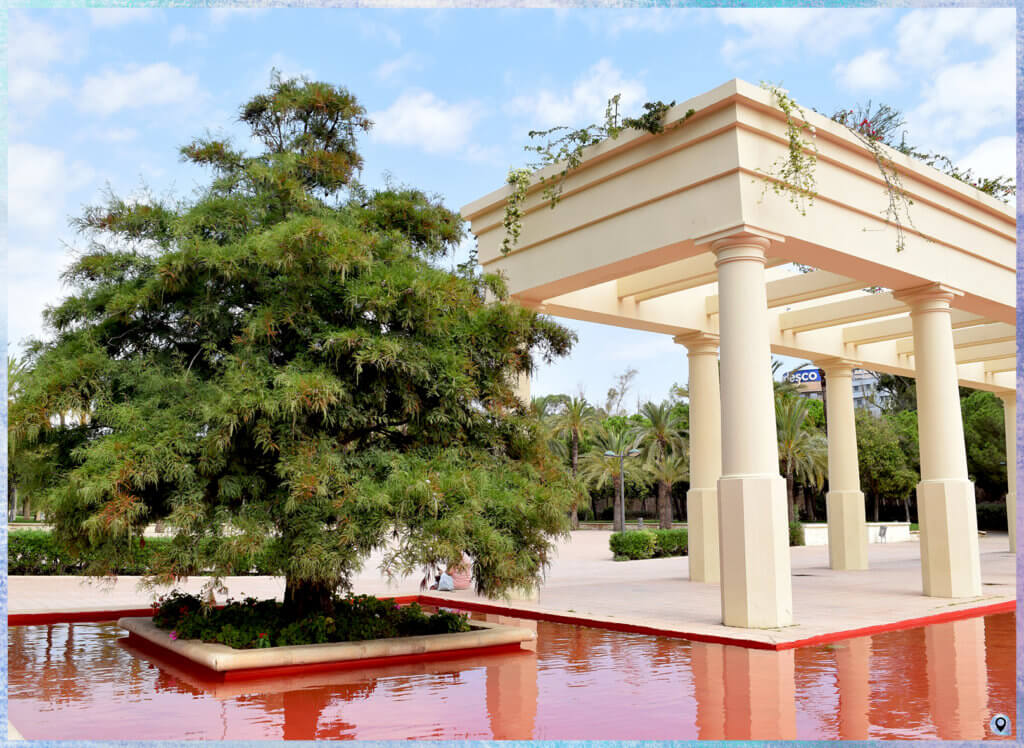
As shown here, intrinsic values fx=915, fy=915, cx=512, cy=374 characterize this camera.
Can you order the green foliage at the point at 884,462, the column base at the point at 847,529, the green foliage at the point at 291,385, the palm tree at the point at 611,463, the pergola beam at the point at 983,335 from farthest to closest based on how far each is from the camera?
the palm tree at the point at 611,463, the green foliage at the point at 884,462, the pergola beam at the point at 983,335, the column base at the point at 847,529, the green foliage at the point at 291,385

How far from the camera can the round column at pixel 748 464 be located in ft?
34.0

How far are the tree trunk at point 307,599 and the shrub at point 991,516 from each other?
43.4 meters

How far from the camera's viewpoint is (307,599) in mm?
10047

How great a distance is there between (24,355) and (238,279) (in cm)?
263

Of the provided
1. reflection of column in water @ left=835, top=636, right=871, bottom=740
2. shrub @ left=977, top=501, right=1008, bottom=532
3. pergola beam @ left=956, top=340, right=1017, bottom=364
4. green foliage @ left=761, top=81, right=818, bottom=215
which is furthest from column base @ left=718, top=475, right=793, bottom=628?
shrub @ left=977, top=501, right=1008, bottom=532

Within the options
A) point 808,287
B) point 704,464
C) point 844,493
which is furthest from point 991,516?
point 808,287

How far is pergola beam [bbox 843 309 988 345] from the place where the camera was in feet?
59.8

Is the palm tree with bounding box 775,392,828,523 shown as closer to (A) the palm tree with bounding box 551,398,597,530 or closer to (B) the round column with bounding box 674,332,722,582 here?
(A) the palm tree with bounding box 551,398,597,530

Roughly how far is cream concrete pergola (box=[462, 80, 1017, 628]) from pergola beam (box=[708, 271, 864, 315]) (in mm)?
37

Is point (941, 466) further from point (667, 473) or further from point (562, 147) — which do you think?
point (667, 473)

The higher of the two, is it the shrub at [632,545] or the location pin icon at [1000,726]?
the shrub at [632,545]

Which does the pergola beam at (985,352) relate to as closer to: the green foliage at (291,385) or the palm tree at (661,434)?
the green foliage at (291,385)

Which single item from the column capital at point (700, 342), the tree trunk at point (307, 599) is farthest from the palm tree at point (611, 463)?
the tree trunk at point (307, 599)

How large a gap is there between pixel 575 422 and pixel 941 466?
35760 millimetres
